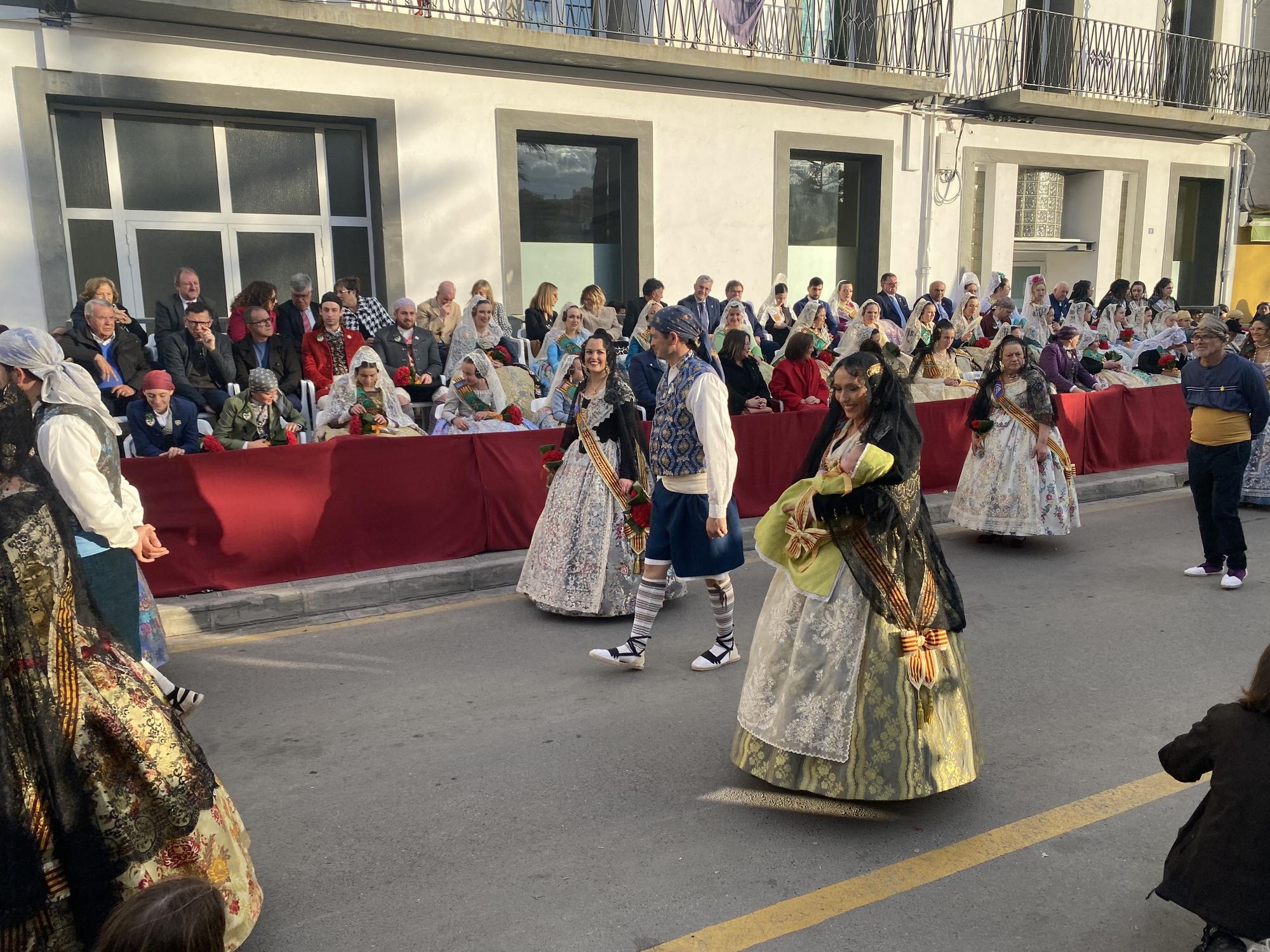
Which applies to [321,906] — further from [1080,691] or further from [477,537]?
[477,537]

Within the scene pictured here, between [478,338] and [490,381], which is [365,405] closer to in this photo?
[490,381]

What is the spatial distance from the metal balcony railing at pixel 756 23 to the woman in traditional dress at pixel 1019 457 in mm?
6863

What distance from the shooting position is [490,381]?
887 centimetres

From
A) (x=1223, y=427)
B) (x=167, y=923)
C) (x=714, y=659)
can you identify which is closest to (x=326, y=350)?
(x=714, y=659)

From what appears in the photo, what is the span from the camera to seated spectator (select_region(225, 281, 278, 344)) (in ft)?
29.3

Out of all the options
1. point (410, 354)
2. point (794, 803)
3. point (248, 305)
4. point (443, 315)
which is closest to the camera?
point (794, 803)

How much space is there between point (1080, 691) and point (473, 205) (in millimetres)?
9496

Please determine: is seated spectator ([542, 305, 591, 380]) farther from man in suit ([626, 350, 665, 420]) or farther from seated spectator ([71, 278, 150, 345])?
seated spectator ([71, 278, 150, 345])

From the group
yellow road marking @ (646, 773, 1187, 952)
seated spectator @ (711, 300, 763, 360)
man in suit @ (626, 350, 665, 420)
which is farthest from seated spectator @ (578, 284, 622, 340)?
yellow road marking @ (646, 773, 1187, 952)

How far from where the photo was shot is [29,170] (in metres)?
9.91

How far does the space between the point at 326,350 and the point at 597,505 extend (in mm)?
4109

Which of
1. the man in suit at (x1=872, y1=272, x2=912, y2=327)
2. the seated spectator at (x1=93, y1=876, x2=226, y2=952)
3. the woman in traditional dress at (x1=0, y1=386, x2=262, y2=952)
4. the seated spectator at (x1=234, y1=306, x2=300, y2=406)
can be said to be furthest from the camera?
the man in suit at (x1=872, y1=272, x2=912, y2=327)

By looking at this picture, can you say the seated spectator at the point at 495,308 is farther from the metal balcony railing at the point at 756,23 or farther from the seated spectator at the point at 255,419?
the metal balcony railing at the point at 756,23

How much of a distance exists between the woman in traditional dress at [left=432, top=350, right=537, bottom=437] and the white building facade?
145 inches
